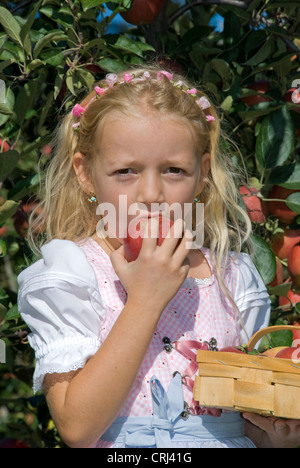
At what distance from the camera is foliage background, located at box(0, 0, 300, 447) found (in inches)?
57.3

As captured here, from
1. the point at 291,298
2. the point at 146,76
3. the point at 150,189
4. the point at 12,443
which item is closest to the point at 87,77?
the point at 146,76

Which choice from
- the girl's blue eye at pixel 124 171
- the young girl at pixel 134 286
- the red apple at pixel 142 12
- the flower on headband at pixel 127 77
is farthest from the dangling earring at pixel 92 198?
the red apple at pixel 142 12

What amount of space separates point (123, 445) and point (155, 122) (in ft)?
1.74

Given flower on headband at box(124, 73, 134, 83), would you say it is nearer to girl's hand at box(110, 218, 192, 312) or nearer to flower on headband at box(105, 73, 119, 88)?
flower on headband at box(105, 73, 119, 88)

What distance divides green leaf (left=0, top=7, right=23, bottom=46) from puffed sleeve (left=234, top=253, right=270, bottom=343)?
61cm

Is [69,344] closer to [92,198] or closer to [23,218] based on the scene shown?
[92,198]

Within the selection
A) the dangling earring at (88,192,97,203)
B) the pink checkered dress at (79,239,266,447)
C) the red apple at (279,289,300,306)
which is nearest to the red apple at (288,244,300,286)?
the red apple at (279,289,300,306)

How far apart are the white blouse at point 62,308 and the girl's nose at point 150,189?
15cm

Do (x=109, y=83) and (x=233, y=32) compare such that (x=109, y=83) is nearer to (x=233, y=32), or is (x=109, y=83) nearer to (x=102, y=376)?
(x=233, y=32)

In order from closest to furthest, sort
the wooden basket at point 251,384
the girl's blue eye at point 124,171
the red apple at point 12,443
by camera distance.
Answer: the wooden basket at point 251,384
the girl's blue eye at point 124,171
the red apple at point 12,443

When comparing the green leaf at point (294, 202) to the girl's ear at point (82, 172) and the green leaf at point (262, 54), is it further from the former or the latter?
the girl's ear at point (82, 172)

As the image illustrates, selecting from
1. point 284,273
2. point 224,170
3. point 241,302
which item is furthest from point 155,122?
point 284,273

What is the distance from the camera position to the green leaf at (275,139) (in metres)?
1.59

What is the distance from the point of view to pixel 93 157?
133 cm
